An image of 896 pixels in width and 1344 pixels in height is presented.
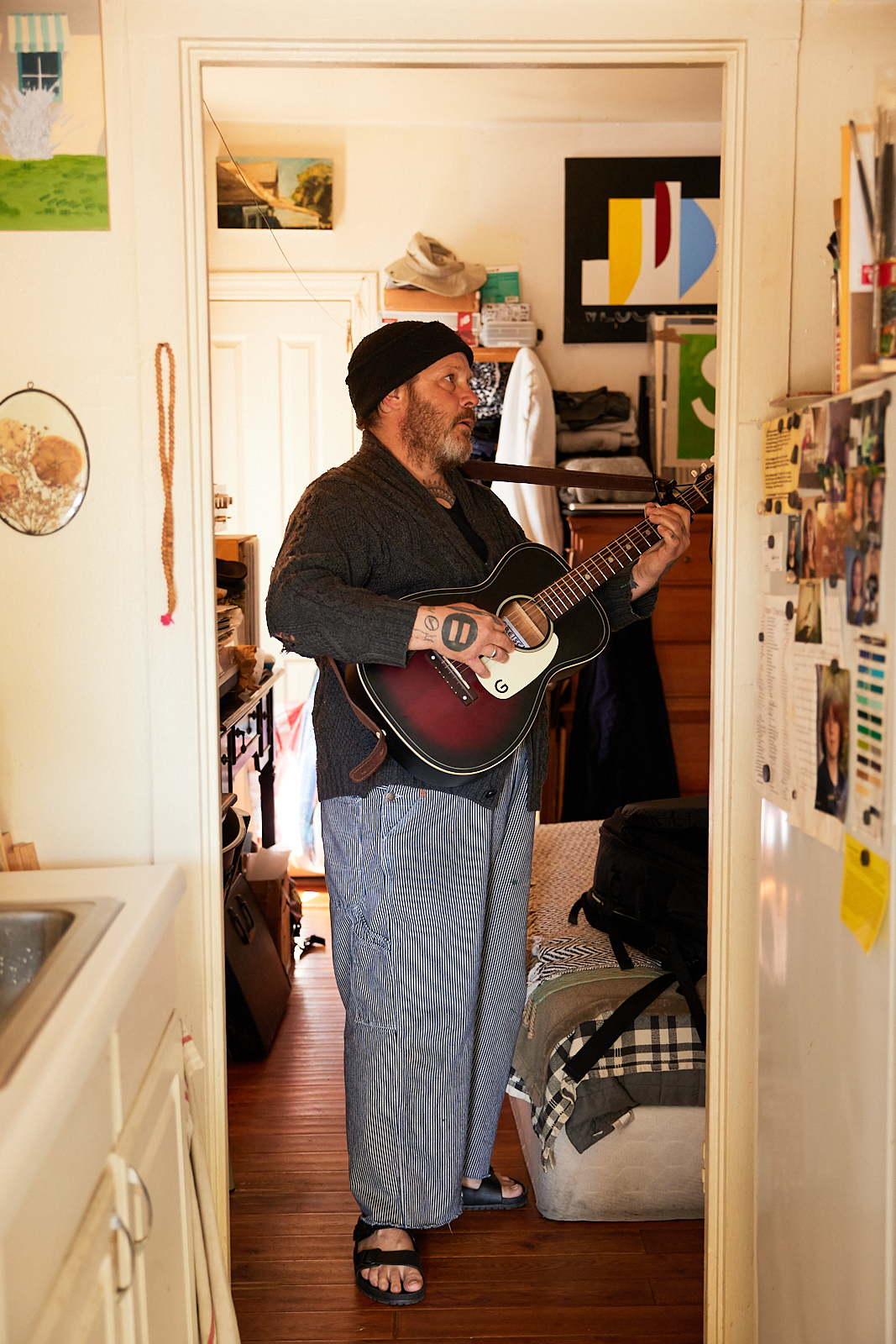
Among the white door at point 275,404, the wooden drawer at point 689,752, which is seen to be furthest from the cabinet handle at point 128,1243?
the white door at point 275,404

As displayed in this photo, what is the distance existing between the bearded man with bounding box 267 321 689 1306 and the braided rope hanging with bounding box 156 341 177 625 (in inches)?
7.7

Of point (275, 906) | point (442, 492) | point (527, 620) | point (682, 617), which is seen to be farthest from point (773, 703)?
point (682, 617)

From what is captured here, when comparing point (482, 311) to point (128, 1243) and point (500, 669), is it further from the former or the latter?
point (128, 1243)

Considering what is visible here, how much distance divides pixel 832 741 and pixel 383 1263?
1.32 meters

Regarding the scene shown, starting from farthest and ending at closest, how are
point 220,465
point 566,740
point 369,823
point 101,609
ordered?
point 220,465 < point 566,740 < point 369,823 < point 101,609

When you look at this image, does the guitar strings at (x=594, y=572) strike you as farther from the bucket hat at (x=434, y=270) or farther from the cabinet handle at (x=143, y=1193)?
the bucket hat at (x=434, y=270)

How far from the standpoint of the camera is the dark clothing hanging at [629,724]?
3660mm

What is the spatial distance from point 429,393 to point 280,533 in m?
2.23

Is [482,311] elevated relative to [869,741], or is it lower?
elevated

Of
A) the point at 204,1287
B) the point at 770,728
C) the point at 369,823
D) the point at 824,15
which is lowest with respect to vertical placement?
the point at 204,1287

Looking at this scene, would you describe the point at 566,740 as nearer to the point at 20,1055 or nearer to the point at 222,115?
the point at 222,115

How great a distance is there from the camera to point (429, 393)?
2.11 metres

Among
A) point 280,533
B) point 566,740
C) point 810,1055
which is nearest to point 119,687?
point 810,1055

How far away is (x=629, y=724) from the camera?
145 inches
